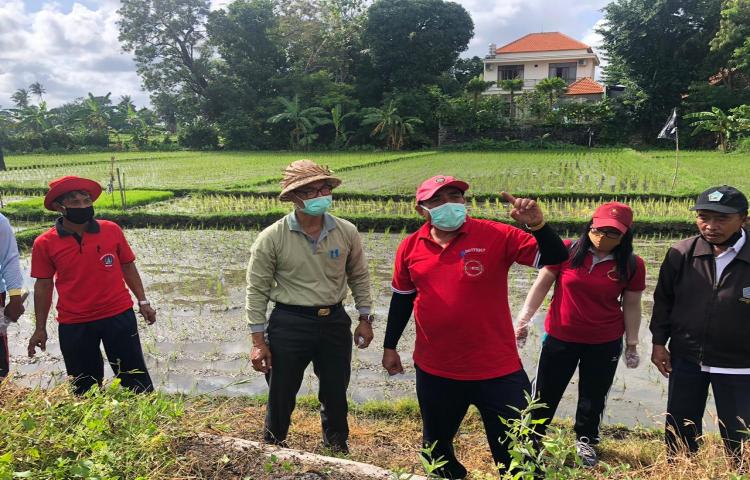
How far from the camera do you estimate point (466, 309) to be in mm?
2316

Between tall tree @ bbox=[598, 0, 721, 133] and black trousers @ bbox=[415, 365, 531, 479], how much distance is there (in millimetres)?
30010

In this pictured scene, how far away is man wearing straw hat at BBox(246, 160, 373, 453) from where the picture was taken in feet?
9.13

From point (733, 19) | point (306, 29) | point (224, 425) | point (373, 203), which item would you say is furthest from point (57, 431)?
point (306, 29)

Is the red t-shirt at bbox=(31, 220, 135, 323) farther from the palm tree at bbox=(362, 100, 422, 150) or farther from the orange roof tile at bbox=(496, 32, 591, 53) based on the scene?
the orange roof tile at bbox=(496, 32, 591, 53)

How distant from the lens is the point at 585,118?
29.0 meters

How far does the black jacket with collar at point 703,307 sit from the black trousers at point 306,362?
164 centimetres

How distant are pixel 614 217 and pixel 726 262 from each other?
521 millimetres

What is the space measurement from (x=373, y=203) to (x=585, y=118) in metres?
21.3

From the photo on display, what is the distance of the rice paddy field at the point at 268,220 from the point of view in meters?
4.22

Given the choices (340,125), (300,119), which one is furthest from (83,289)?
(340,125)

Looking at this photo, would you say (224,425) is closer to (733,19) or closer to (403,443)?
(403,443)

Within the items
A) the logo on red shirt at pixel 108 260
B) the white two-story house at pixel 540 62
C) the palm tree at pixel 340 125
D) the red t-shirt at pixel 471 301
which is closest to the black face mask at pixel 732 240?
the red t-shirt at pixel 471 301

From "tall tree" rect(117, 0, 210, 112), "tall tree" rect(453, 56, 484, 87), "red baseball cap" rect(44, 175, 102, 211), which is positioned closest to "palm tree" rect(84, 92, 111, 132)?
"tall tree" rect(117, 0, 210, 112)

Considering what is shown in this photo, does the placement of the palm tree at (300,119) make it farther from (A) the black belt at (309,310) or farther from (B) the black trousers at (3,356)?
(A) the black belt at (309,310)
